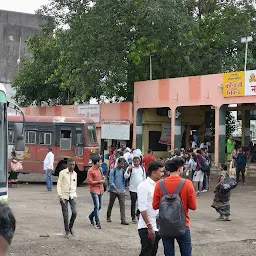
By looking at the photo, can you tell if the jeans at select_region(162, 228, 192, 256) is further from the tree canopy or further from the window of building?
the window of building

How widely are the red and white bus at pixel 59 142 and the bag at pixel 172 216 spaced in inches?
711

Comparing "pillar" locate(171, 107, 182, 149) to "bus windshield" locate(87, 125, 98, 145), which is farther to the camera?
"pillar" locate(171, 107, 182, 149)

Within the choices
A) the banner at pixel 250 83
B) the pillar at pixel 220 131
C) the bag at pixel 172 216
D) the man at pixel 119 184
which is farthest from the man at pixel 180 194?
the pillar at pixel 220 131

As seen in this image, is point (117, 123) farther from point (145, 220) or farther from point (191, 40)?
point (145, 220)

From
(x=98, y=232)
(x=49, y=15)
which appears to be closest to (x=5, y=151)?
(x=98, y=232)

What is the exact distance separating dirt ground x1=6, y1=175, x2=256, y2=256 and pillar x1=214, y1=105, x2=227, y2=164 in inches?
378

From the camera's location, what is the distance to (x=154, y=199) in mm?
7027

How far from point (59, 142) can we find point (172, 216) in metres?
18.6

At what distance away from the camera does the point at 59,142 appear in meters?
25.0

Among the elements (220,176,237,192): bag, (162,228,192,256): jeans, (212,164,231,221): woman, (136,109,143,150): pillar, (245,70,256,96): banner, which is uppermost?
(245,70,256,96): banner

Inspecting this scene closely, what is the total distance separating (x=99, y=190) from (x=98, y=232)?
3.04ft

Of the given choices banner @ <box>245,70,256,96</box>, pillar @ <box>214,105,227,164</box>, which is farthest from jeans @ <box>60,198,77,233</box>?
pillar @ <box>214,105,227,164</box>

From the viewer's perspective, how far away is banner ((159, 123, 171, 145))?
32.6 m

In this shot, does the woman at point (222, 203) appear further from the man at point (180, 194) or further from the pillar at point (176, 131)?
the pillar at point (176, 131)
